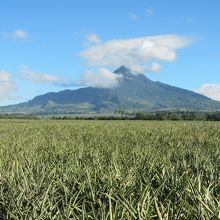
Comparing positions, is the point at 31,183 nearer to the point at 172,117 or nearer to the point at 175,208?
the point at 175,208

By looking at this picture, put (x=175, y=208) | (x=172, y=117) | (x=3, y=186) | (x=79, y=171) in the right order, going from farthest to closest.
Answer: (x=172, y=117) < (x=79, y=171) < (x=3, y=186) < (x=175, y=208)

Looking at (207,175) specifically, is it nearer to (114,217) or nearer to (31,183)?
(31,183)

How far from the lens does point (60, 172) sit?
25.7 ft

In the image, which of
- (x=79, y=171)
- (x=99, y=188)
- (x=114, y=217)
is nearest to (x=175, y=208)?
(x=114, y=217)

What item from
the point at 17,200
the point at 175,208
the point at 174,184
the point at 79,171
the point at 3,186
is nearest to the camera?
the point at 175,208

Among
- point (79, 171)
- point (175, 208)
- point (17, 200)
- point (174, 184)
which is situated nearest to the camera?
point (175, 208)

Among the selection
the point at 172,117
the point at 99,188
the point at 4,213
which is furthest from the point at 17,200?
the point at 172,117

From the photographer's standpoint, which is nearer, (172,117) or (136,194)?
(136,194)

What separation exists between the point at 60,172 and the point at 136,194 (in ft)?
7.35

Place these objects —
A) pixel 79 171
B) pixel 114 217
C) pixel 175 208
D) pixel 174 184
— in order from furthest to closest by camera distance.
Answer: pixel 79 171 → pixel 174 184 → pixel 175 208 → pixel 114 217

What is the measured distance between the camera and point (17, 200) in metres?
5.77

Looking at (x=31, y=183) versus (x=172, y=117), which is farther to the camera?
(x=172, y=117)

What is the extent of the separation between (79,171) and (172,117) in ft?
386

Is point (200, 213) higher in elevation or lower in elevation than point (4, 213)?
higher
